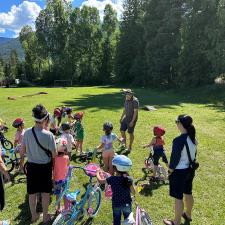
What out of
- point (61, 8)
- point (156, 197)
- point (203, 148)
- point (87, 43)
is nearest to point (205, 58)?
point (203, 148)

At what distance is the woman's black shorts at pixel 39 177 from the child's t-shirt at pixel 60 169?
54 cm

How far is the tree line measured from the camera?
130ft

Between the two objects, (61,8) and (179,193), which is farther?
(61,8)

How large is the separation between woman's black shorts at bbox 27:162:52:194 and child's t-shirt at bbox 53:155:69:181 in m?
0.54

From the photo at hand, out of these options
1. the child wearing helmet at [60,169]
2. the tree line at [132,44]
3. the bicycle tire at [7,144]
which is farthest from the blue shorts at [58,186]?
the tree line at [132,44]

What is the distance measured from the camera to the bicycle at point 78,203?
6.39 m

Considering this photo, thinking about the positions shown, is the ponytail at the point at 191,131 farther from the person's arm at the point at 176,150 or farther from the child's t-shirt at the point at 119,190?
the child's t-shirt at the point at 119,190

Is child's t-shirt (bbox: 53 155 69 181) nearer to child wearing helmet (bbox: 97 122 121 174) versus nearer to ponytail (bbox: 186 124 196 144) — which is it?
child wearing helmet (bbox: 97 122 121 174)

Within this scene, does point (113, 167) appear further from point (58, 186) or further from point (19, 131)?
point (19, 131)

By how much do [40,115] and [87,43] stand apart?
241ft

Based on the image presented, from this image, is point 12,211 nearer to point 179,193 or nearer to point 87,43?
point 179,193

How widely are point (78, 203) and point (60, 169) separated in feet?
3.27

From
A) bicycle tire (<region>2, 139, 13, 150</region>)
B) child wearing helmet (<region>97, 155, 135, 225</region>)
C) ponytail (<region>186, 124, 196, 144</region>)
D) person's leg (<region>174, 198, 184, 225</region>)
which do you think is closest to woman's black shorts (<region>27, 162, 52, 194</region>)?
child wearing helmet (<region>97, 155, 135, 225</region>)

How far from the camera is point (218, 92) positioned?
3412 cm
